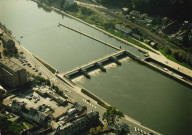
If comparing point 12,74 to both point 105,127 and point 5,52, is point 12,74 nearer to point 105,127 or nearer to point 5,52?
point 5,52

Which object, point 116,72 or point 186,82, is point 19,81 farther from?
point 186,82

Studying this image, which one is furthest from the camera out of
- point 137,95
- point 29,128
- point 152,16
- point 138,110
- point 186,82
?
point 152,16

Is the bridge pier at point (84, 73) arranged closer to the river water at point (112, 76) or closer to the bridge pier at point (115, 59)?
the river water at point (112, 76)

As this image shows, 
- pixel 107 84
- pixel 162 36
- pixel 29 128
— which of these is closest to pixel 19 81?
pixel 29 128

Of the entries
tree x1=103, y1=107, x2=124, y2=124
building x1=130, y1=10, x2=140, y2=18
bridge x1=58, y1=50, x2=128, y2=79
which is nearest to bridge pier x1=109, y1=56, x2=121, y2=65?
bridge x1=58, y1=50, x2=128, y2=79

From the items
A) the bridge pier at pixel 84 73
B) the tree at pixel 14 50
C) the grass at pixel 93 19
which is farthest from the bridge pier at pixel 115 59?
the tree at pixel 14 50

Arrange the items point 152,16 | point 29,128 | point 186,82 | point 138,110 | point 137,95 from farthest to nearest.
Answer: point 152,16, point 186,82, point 137,95, point 138,110, point 29,128
